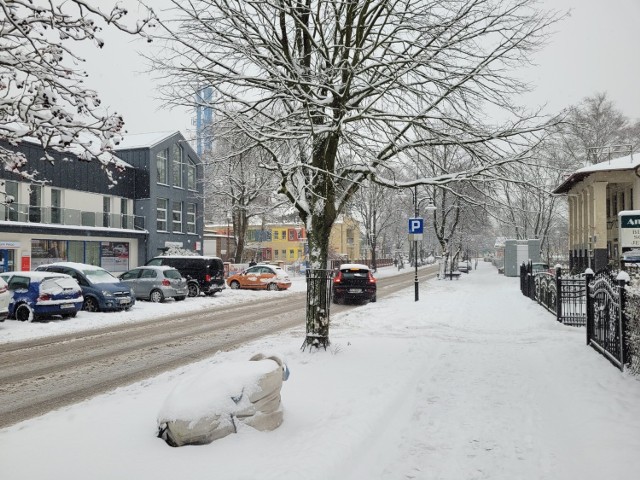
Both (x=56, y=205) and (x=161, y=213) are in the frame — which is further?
(x=161, y=213)

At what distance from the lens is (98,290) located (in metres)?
17.4

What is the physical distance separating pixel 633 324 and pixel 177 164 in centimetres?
3702

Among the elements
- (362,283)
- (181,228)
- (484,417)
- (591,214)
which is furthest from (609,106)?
(484,417)

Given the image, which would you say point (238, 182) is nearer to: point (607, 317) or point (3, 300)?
point (3, 300)

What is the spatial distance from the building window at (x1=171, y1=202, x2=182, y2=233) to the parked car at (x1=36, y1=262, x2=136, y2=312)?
21.4m

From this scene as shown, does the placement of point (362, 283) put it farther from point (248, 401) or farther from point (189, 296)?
point (248, 401)

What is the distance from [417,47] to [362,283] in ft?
43.1

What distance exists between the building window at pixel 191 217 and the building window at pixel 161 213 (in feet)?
9.84

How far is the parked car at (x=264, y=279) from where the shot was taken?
29688 mm

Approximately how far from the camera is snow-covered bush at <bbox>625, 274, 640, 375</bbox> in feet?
22.9

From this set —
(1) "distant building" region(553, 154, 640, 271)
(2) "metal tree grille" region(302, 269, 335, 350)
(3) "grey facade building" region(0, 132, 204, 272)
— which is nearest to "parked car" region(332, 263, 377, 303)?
(1) "distant building" region(553, 154, 640, 271)

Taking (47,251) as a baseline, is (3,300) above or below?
below

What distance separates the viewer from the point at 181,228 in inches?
1596

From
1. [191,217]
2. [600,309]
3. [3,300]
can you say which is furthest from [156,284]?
[191,217]
